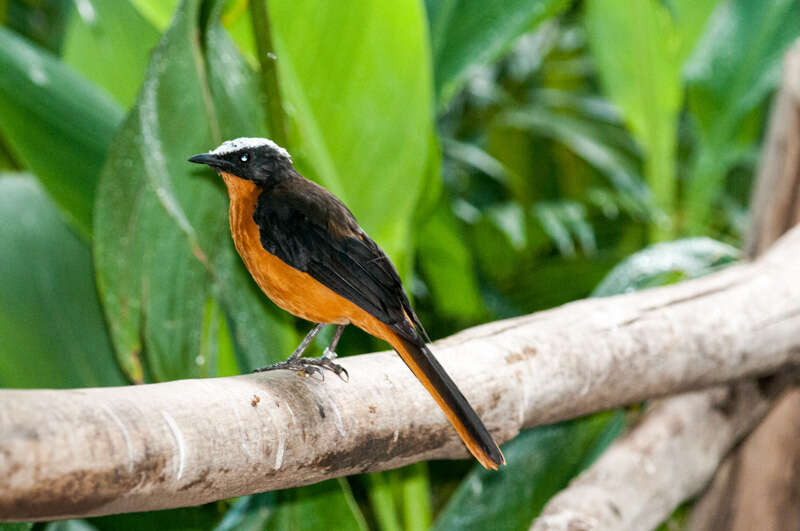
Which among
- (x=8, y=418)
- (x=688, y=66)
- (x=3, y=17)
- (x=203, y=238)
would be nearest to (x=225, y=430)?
(x=8, y=418)

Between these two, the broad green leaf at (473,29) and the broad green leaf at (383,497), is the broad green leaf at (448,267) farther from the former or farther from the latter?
the broad green leaf at (383,497)

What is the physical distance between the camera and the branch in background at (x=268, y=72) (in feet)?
3.14

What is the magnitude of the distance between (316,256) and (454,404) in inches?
6.1

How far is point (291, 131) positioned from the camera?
3.47ft

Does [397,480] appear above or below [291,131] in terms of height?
below

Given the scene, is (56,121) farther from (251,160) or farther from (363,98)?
(251,160)

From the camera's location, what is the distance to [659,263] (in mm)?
1324

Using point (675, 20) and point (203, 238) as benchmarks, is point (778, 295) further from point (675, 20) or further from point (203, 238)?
point (675, 20)

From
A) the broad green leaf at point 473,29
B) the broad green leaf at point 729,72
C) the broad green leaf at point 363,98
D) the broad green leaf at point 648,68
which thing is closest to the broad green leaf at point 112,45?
the broad green leaf at point 363,98

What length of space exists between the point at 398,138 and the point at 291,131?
0.46 feet

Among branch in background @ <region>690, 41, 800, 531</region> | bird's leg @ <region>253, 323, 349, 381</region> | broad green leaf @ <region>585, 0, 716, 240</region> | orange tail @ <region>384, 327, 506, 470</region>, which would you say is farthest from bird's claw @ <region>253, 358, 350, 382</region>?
broad green leaf @ <region>585, 0, 716, 240</region>

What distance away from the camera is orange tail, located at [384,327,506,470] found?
66cm

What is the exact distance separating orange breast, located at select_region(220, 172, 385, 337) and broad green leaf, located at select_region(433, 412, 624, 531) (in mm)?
615

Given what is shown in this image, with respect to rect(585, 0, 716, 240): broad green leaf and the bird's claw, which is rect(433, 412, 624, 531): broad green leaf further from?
rect(585, 0, 716, 240): broad green leaf
